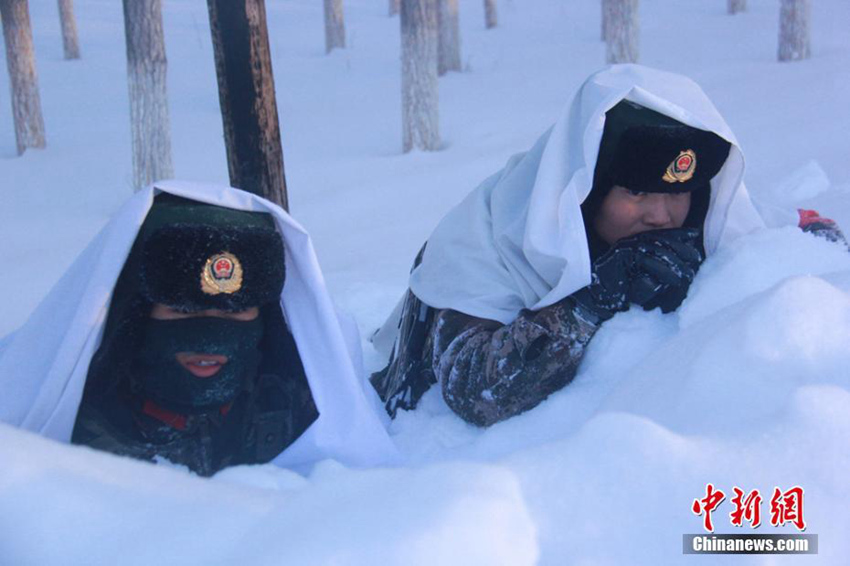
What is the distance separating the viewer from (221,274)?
2.04 m

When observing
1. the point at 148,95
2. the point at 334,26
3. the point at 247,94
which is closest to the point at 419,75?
the point at 148,95

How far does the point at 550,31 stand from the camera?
18.4m

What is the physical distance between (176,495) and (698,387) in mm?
932

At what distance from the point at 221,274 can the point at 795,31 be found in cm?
1077

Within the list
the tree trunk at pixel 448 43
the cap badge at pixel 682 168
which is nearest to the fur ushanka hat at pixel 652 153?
the cap badge at pixel 682 168

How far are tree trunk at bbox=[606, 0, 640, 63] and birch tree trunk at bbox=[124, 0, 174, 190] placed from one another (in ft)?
16.6

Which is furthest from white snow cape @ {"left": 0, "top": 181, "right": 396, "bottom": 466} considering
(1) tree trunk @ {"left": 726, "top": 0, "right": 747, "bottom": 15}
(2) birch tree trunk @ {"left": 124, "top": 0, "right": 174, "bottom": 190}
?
(1) tree trunk @ {"left": 726, "top": 0, "right": 747, "bottom": 15}

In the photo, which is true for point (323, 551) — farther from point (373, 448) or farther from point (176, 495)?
point (373, 448)

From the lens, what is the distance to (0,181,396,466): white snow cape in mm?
2057

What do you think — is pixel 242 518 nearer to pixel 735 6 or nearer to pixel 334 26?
pixel 334 26

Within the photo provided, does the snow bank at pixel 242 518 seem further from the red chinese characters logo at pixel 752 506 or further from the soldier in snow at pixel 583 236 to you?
the soldier in snow at pixel 583 236

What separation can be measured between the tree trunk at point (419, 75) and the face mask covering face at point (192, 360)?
→ 25.1 ft

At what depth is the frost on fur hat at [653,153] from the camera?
2381 mm

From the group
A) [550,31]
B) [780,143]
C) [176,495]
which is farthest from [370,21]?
[176,495]
